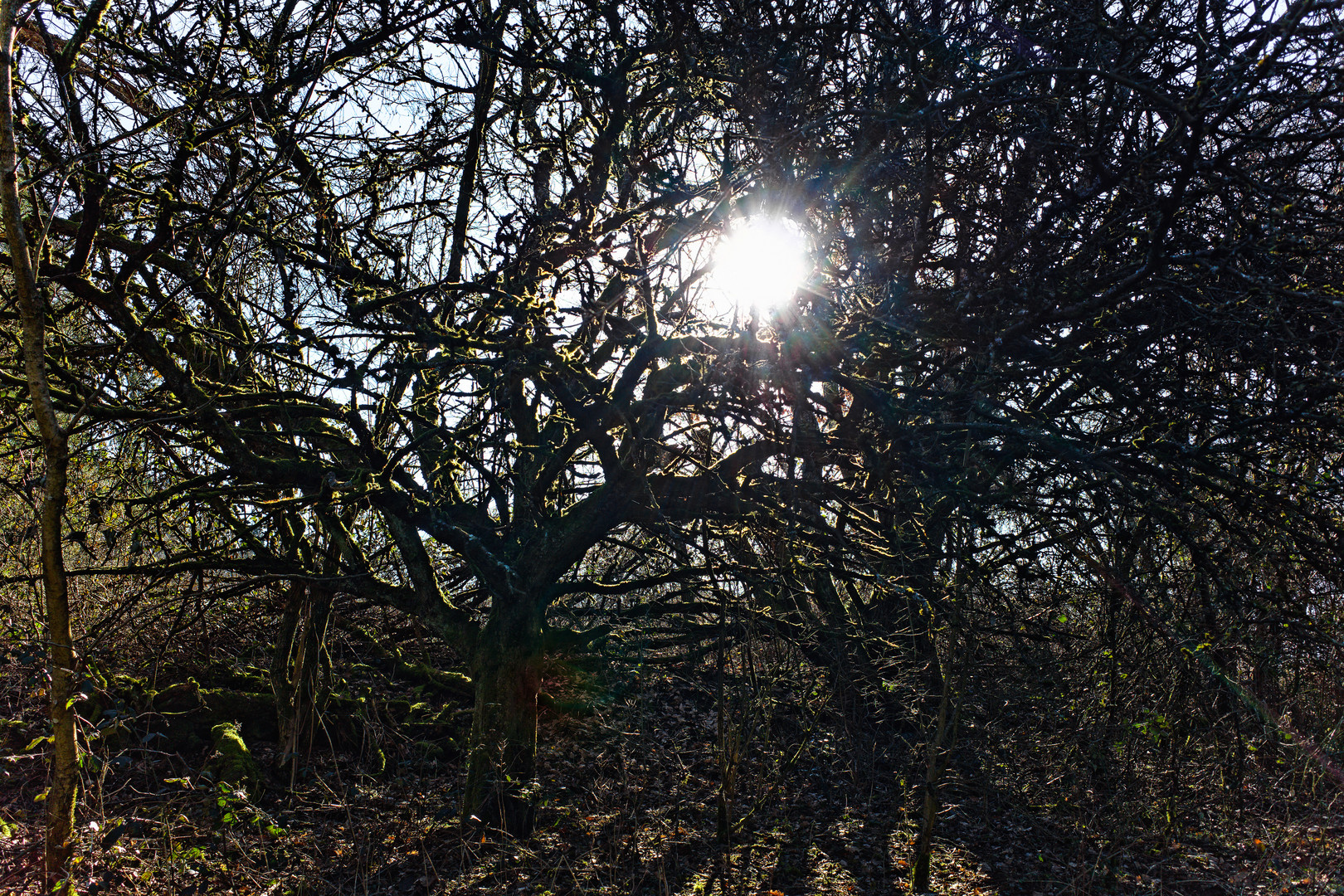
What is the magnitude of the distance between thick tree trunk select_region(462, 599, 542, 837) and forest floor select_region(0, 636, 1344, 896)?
0.25 meters

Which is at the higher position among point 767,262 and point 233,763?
point 767,262

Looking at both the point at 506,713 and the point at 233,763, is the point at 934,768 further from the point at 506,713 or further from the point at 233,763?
the point at 233,763

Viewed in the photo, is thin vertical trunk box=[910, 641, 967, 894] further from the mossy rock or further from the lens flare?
the mossy rock

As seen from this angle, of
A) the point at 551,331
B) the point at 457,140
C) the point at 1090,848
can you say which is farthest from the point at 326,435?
the point at 1090,848

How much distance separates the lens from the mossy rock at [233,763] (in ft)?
23.5

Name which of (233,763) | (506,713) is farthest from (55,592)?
(233,763)

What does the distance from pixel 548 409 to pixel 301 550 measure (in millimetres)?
2534

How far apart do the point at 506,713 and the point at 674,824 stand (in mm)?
1997

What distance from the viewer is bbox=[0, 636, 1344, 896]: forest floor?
5438 mm

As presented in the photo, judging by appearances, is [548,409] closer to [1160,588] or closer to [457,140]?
[457,140]

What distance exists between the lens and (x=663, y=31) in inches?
223

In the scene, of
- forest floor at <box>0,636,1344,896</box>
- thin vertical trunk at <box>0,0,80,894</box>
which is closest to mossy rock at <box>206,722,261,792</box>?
forest floor at <box>0,636,1344,896</box>

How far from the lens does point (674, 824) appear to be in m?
7.34

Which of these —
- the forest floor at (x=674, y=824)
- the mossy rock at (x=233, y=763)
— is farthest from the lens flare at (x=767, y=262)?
the mossy rock at (x=233, y=763)
